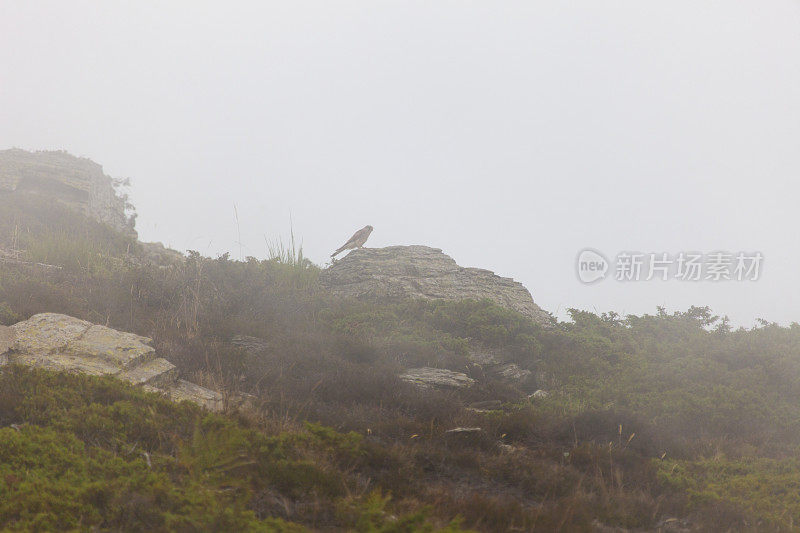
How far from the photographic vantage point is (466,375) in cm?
856

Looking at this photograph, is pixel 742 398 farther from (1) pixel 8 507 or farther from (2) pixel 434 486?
(1) pixel 8 507

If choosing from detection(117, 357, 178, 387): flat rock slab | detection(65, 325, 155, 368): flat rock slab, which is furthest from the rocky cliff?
detection(117, 357, 178, 387): flat rock slab

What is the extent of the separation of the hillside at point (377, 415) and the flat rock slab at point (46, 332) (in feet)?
1.88

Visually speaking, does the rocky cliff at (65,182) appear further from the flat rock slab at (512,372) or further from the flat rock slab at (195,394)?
the flat rock slab at (512,372)

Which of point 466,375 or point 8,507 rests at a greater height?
point 466,375

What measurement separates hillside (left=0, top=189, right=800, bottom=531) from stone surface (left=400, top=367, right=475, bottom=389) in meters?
0.05

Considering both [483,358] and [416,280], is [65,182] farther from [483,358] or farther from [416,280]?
[483,358]

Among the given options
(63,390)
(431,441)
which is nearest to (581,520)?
(431,441)

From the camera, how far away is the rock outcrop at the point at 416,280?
12.2 m

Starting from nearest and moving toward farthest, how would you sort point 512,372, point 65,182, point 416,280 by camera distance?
point 512,372
point 416,280
point 65,182

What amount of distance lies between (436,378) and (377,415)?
2003 mm

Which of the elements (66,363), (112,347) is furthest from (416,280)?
(66,363)

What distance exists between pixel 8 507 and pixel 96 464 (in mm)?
824

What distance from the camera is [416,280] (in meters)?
12.7
